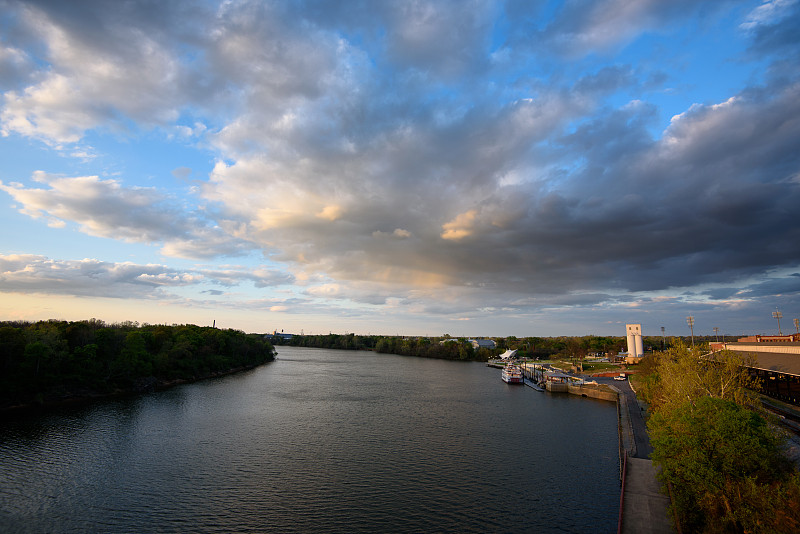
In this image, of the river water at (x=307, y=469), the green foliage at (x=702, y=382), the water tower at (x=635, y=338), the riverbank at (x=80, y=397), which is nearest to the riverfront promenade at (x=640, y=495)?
the river water at (x=307, y=469)

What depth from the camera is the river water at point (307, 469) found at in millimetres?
28641

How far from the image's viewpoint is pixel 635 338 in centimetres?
14412

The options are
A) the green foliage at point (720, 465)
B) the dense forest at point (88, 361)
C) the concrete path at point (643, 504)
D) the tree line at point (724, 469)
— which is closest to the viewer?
the tree line at point (724, 469)

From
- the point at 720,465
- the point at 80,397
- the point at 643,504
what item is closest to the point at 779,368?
the point at 643,504

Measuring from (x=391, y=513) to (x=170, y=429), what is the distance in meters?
37.7

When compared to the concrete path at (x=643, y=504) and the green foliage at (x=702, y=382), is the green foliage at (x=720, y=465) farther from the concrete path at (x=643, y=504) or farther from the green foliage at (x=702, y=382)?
the green foliage at (x=702, y=382)

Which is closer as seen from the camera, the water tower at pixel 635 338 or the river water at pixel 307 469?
the river water at pixel 307 469

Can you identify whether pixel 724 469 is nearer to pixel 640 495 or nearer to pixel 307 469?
pixel 640 495

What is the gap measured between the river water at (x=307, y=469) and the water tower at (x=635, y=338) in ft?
288

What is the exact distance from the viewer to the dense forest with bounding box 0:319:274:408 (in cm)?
6525

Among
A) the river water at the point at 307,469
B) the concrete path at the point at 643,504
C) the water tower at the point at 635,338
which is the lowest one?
the river water at the point at 307,469

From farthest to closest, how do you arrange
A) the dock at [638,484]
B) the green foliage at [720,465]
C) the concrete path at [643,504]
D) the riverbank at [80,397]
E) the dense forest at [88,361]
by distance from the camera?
the dense forest at [88,361] → the riverbank at [80,397] → the dock at [638,484] → the concrete path at [643,504] → the green foliage at [720,465]

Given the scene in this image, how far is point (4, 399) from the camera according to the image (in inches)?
2394

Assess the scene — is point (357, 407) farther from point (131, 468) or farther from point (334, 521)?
point (334, 521)
